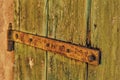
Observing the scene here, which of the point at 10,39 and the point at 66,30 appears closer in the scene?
the point at 66,30

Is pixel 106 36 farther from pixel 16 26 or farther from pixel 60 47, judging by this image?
pixel 16 26

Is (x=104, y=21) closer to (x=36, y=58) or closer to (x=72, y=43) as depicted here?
(x=72, y=43)

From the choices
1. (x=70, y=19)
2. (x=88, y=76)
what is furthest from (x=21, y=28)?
(x=88, y=76)

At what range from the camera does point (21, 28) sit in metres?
1.29

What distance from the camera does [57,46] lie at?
1146mm

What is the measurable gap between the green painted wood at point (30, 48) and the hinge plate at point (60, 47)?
23 mm

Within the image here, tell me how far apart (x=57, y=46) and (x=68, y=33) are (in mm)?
66

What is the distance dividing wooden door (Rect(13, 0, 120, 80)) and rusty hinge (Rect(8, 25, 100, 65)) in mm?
18

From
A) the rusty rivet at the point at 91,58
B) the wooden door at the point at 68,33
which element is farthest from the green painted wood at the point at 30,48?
the rusty rivet at the point at 91,58

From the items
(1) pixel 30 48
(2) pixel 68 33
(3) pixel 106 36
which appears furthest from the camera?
(1) pixel 30 48

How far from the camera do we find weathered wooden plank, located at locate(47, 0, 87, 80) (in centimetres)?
108

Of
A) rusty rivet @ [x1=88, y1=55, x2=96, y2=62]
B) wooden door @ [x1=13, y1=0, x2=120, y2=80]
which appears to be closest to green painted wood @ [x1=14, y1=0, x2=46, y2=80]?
wooden door @ [x1=13, y1=0, x2=120, y2=80]

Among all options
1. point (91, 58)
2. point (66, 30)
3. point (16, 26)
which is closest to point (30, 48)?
point (16, 26)

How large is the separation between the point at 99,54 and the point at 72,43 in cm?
12
